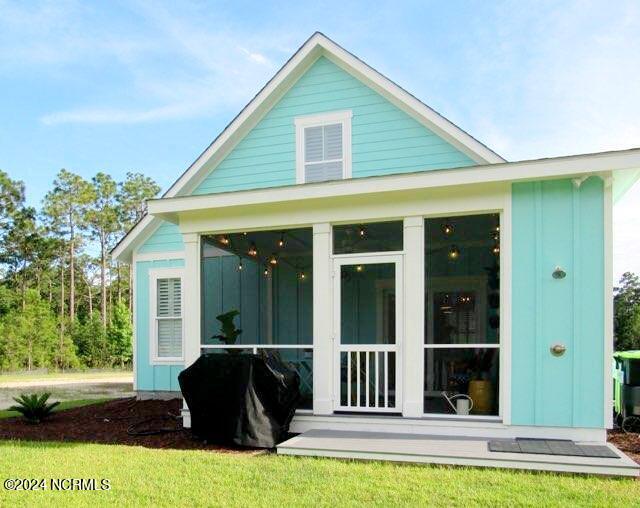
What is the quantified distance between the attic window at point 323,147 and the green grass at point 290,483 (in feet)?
15.2

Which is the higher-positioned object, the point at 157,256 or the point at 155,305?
the point at 157,256

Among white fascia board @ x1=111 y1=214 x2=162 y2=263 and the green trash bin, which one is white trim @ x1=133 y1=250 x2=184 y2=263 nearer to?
white fascia board @ x1=111 y1=214 x2=162 y2=263

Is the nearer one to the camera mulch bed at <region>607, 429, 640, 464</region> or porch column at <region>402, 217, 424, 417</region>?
mulch bed at <region>607, 429, 640, 464</region>

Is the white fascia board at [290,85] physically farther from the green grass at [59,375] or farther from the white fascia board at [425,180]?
the green grass at [59,375]

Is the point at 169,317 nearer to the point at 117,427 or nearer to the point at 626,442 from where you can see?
the point at 117,427

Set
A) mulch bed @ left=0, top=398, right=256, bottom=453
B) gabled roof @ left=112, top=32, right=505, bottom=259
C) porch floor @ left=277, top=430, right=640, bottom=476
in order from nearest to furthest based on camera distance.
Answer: porch floor @ left=277, top=430, right=640, bottom=476 < mulch bed @ left=0, top=398, right=256, bottom=453 < gabled roof @ left=112, top=32, right=505, bottom=259

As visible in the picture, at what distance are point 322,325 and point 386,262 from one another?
42.3 inches

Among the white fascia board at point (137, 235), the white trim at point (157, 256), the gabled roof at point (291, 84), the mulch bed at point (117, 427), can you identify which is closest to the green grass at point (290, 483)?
the mulch bed at point (117, 427)

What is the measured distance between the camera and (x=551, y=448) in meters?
4.91

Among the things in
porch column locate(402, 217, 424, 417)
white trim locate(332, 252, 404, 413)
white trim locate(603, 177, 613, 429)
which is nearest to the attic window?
white trim locate(332, 252, 404, 413)

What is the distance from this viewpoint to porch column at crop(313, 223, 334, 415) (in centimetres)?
621

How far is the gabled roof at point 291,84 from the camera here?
25.1 ft

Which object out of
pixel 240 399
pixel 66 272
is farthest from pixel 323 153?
pixel 66 272

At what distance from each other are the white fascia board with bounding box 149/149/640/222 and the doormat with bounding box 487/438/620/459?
8.66 ft
